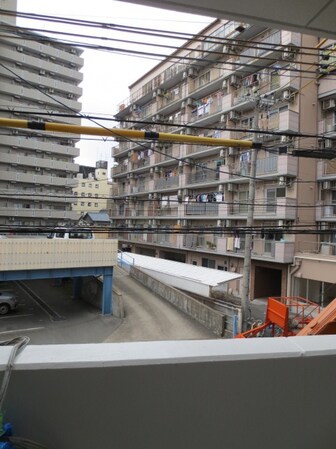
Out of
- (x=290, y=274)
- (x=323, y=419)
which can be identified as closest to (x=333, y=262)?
(x=290, y=274)

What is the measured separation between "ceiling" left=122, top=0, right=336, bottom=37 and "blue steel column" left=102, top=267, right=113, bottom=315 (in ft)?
43.4

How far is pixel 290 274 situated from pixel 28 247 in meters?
11.9

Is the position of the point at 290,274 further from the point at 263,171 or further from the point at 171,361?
the point at 171,361

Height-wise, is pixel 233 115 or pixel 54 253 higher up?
pixel 233 115

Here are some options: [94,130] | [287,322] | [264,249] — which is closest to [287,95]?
[264,249]

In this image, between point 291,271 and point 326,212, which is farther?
point 326,212

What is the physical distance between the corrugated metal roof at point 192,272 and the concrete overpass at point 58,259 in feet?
11.7

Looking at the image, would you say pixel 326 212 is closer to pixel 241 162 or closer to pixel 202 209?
pixel 241 162

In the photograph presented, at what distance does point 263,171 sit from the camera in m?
17.0

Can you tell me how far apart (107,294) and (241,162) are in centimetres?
1064

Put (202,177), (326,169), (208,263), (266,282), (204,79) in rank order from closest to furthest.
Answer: (326,169)
(266,282)
(208,263)
(202,177)
(204,79)

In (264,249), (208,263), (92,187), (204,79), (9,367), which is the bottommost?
(208,263)

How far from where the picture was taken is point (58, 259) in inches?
524

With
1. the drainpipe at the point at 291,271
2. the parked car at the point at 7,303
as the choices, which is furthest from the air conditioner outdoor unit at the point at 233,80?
the parked car at the point at 7,303
